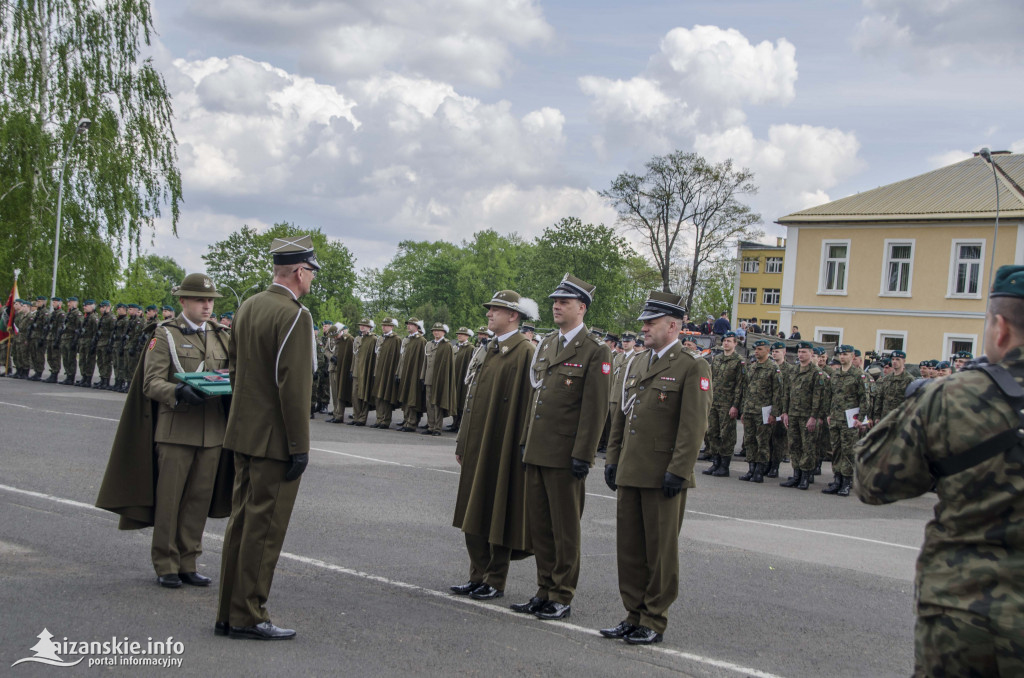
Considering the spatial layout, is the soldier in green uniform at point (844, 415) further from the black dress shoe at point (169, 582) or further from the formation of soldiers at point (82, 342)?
the formation of soldiers at point (82, 342)

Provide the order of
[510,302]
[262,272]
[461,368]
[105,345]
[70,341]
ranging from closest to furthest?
[510,302]
[461,368]
[105,345]
[70,341]
[262,272]

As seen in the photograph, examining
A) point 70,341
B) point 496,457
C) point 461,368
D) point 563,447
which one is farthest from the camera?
point 70,341

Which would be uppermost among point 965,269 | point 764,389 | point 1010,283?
point 965,269

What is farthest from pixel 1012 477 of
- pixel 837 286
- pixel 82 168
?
pixel 837 286

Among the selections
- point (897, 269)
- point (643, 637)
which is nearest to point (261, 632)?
point (643, 637)

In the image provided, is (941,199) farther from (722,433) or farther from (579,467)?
(579,467)

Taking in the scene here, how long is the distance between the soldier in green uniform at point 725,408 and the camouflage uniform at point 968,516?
1227cm

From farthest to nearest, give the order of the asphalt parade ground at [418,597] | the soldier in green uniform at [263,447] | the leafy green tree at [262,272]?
the leafy green tree at [262,272], the soldier in green uniform at [263,447], the asphalt parade ground at [418,597]

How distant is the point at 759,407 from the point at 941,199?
95.1ft

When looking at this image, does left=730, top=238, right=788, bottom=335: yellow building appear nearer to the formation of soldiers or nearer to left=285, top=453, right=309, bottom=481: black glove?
the formation of soldiers

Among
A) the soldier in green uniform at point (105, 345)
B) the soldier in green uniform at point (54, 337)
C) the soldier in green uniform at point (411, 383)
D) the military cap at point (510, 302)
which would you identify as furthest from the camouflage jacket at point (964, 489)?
the soldier in green uniform at point (54, 337)

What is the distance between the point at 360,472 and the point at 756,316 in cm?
9488

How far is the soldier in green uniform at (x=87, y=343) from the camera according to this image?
23.8 m

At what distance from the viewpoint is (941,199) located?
39.4 m
